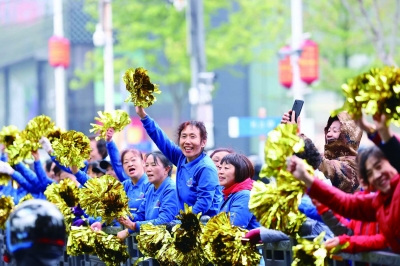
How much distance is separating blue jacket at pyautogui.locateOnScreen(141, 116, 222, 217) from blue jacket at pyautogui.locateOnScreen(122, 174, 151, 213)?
88 centimetres

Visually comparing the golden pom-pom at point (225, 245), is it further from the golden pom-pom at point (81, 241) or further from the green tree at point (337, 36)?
the green tree at point (337, 36)

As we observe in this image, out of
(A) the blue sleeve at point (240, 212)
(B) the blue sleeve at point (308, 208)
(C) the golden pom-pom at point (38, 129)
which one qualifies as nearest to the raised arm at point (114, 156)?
(C) the golden pom-pom at point (38, 129)

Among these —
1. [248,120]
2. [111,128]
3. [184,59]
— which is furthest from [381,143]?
[184,59]

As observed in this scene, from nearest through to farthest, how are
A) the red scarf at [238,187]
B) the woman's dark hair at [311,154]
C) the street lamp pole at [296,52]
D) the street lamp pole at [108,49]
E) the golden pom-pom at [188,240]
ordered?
the woman's dark hair at [311,154] < the golden pom-pom at [188,240] < the red scarf at [238,187] < the street lamp pole at [296,52] < the street lamp pole at [108,49]

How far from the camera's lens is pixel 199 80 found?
773 inches

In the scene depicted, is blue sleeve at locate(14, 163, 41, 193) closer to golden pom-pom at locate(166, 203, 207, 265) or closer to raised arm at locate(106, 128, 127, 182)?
raised arm at locate(106, 128, 127, 182)

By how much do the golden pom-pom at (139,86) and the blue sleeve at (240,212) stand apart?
40.2 inches

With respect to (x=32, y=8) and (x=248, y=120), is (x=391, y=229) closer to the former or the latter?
(x=248, y=120)

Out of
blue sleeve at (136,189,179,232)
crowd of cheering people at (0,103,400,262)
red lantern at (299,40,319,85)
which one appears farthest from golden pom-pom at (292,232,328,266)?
red lantern at (299,40,319,85)

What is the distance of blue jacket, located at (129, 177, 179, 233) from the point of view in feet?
22.4

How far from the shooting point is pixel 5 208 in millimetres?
9188

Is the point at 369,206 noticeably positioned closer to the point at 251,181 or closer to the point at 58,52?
the point at 251,181

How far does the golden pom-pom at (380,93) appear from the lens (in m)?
4.43

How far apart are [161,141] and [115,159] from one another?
1284mm
